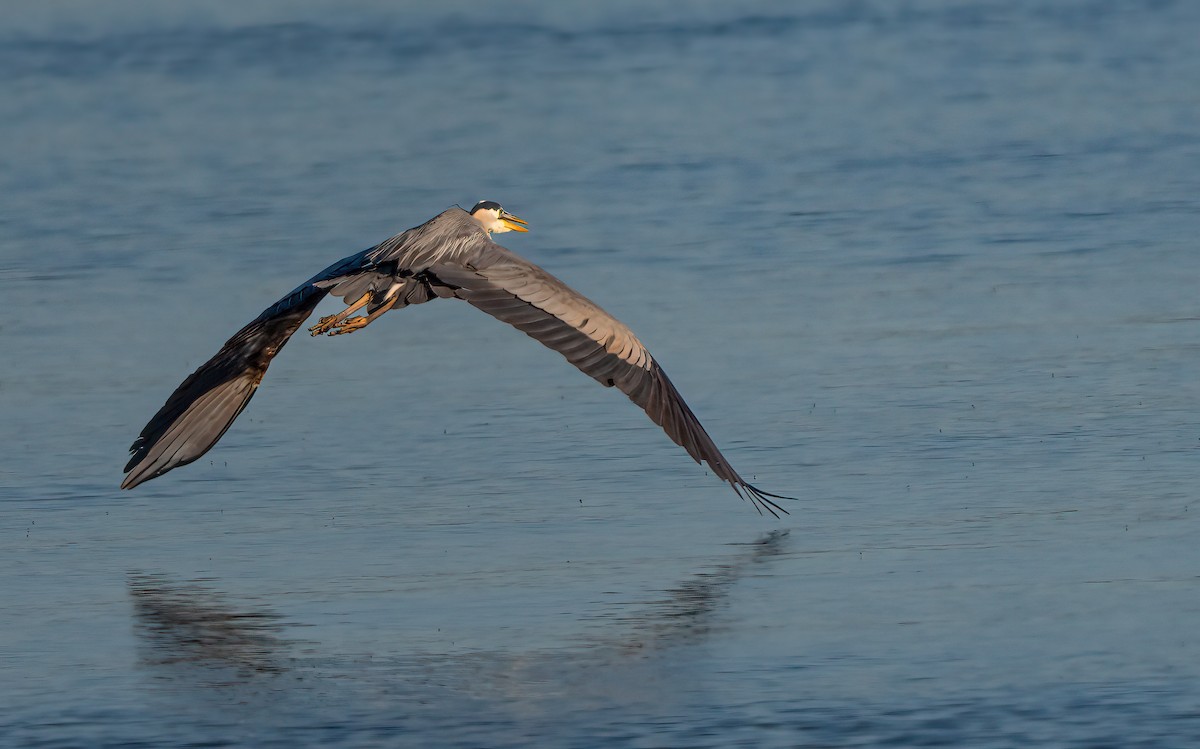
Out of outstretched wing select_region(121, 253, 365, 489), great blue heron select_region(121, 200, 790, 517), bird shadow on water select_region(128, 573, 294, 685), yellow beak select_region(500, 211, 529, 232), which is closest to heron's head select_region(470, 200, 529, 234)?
yellow beak select_region(500, 211, 529, 232)

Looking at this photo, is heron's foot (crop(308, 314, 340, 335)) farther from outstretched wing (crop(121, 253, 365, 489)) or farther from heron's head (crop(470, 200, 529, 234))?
heron's head (crop(470, 200, 529, 234))

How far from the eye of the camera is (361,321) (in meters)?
8.53

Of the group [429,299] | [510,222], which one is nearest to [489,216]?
[510,222]

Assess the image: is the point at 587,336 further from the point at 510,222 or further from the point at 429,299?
the point at 510,222

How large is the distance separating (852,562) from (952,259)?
16.1 feet

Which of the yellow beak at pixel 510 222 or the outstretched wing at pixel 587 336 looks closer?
the outstretched wing at pixel 587 336

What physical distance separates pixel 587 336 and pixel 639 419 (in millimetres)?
1784

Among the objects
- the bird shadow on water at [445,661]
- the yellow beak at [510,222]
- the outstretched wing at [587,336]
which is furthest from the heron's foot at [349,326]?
the bird shadow on water at [445,661]

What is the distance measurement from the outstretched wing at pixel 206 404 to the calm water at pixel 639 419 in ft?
0.71

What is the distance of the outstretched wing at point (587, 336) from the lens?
787 centimetres

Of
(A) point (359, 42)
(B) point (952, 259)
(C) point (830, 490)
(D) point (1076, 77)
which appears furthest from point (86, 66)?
(C) point (830, 490)

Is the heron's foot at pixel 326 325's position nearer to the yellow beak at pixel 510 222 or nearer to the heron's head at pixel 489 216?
the heron's head at pixel 489 216

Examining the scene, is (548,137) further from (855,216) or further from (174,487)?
(174,487)

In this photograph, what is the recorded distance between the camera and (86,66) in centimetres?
1995
